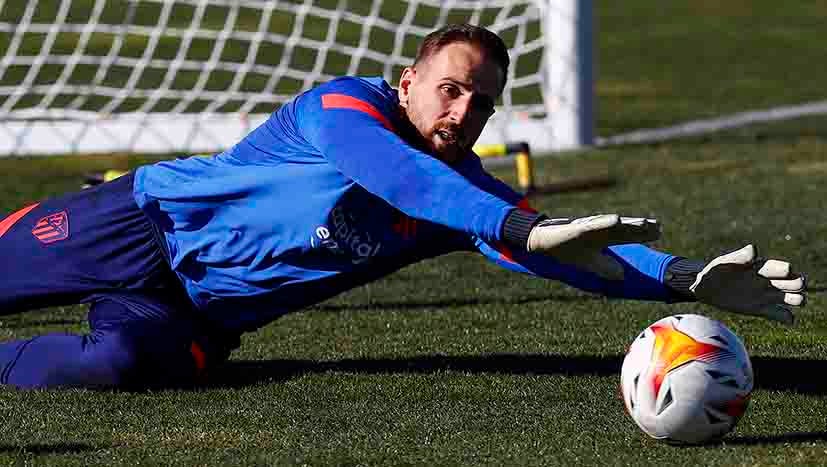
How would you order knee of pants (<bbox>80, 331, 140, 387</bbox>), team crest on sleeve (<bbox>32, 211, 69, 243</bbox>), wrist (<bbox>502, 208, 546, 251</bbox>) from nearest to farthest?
wrist (<bbox>502, 208, 546, 251</bbox>), knee of pants (<bbox>80, 331, 140, 387</bbox>), team crest on sleeve (<bbox>32, 211, 69, 243</bbox>)

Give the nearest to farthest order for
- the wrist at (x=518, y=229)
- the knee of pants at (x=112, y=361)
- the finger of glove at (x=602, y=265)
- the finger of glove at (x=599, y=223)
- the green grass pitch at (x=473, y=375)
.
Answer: the finger of glove at (x=599, y=223) → the wrist at (x=518, y=229) → the finger of glove at (x=602, y=265) → the green grass pitch at (x=473, y=375) → the knee of pants at (x=112, y=361)

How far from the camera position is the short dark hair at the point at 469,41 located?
4.50 metres

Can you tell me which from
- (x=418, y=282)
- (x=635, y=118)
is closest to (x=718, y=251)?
(x=418, y=282)

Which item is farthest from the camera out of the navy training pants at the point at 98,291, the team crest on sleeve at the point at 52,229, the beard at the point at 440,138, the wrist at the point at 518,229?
the team crest on sleeve at the point at 52,229

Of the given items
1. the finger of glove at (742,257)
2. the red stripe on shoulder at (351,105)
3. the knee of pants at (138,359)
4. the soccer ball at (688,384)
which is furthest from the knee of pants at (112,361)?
the finger of glove at (742,257)

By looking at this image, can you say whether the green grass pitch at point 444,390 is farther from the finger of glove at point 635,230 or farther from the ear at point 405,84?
the ear at point 405,84

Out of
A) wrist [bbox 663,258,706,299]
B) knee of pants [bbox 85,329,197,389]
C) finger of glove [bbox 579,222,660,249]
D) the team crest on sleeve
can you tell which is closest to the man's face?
finger of glove [bbox 579,222,660,249]

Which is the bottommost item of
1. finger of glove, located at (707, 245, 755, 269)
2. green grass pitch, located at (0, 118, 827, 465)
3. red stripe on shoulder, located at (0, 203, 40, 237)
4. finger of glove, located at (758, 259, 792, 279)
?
green grass pitch, located at (0, 118, 827, 465)

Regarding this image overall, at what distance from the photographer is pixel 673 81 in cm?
1603

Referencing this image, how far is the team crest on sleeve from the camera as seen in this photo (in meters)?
5.27

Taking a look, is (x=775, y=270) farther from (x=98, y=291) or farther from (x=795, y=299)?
(x=98, y=291)

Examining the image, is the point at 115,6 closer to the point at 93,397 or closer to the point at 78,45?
the point at 78,45

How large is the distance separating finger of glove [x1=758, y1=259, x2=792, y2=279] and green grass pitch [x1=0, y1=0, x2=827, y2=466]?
44cm

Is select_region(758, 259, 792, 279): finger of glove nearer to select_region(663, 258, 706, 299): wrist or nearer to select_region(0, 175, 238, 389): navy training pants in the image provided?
select_region(663, 258, 706, 299): wrist
